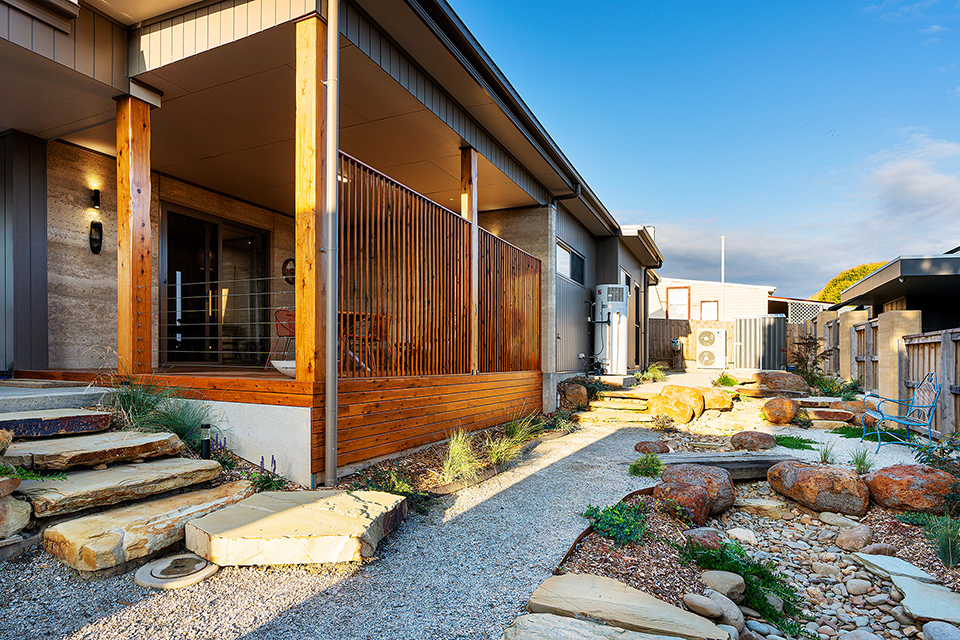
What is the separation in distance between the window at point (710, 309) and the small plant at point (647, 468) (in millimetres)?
20941

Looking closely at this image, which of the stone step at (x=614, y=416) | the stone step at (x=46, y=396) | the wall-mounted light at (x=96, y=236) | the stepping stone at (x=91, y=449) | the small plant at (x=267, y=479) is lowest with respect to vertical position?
the stone step at (x=614, y=416)

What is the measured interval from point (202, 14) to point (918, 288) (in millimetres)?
10342

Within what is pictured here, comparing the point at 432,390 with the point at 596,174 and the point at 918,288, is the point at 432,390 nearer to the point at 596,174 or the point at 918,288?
the point at 918,288

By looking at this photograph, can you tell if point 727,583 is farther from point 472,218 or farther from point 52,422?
point 472,218

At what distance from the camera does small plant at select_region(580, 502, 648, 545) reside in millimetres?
3184

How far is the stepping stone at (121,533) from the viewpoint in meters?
2.21

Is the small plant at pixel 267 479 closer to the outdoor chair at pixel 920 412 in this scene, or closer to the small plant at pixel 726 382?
the outdoor chair at pixel 920 412

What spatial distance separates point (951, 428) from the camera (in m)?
5.27

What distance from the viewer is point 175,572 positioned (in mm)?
2309

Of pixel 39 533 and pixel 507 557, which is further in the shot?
pixel 507 557

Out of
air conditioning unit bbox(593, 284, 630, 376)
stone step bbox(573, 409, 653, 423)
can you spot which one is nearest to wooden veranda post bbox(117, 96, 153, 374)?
stone step bbox(573, 409, 653, 423)

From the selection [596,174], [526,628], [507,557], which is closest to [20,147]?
[507,557]

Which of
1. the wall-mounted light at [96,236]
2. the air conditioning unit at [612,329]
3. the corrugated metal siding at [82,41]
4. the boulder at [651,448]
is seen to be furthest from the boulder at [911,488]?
the wall-mounted light at [96,236]

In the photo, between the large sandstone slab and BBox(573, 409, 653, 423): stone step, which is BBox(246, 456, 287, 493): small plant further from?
BBox(573, 409, 653, 423): stone step
